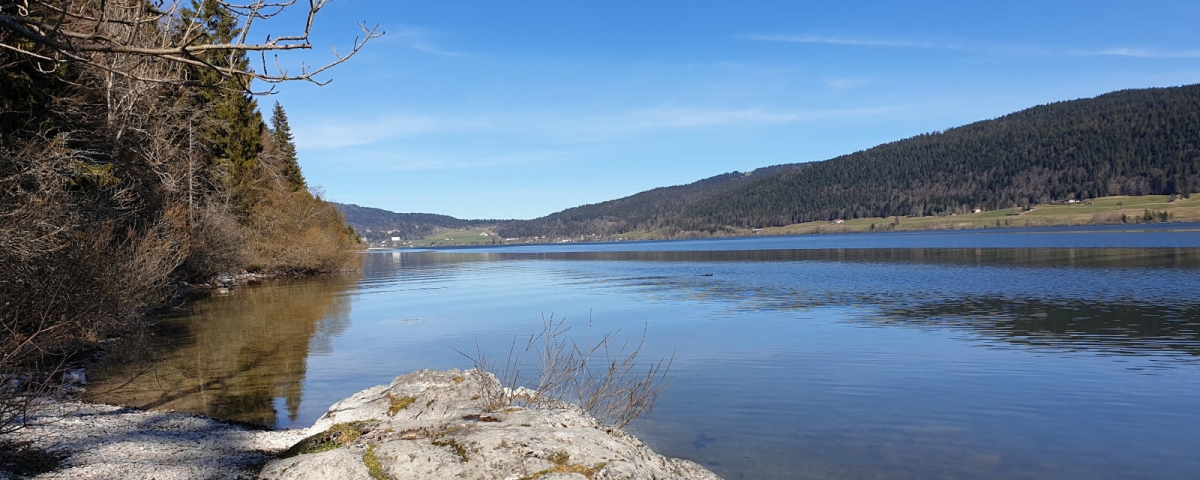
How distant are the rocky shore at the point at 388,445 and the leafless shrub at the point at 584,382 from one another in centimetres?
49

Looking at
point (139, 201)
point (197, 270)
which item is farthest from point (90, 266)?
point (197, 270)

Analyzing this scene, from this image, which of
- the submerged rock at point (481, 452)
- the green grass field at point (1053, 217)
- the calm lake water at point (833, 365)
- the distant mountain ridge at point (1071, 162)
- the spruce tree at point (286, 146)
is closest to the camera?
the submerged rock at point (481, 452)

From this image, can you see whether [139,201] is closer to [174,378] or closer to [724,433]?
[174,378]

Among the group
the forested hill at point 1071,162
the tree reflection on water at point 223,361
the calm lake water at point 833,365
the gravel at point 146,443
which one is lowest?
the calm lake water at point 833,365

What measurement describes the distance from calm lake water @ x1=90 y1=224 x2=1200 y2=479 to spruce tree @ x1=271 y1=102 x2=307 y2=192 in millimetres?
24977

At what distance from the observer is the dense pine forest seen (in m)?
4.62

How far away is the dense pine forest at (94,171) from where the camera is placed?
462 cm

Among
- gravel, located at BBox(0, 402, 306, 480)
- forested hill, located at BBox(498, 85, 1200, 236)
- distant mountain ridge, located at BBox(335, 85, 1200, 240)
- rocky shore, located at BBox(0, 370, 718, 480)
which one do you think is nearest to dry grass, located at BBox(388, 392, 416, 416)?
rocky shore, located at BBox(0, 370, 718, 480)

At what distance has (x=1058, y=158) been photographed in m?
170

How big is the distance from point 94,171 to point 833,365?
17.1 m

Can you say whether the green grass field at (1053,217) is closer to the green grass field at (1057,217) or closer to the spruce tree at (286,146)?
the green grass field at (1057,217)

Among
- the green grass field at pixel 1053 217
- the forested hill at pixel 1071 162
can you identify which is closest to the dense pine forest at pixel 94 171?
the green grass field at pixel 1053 217

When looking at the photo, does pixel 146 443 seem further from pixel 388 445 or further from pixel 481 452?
pixel 481 452

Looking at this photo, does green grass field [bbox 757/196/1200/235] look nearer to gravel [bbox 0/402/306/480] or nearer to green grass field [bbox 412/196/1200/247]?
green grass field [bbox 412/196/1200/247]
